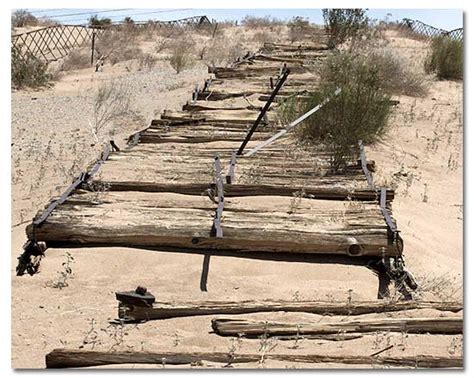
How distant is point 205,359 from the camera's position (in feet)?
11.6

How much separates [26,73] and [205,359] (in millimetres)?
13749

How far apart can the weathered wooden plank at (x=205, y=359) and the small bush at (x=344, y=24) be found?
51.0 ft

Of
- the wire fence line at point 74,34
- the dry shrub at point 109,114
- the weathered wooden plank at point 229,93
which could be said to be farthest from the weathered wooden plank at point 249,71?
the wire fence line at point 74,34

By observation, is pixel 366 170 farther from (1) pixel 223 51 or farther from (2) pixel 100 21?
(2) pixel 100 21

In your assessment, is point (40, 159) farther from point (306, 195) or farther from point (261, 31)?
point (261, 31)

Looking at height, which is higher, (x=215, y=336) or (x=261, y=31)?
(x=261, y=31)

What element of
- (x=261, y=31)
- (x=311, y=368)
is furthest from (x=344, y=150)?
(x=261, y=31)

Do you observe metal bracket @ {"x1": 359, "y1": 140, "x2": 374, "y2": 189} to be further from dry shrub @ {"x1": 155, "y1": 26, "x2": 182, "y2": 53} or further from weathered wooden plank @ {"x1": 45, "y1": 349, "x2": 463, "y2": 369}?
dry shrub @ {"x1": 155, "y1": 26, "x2": 182, "y2": 53}

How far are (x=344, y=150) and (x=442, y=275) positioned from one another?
2.40 meters

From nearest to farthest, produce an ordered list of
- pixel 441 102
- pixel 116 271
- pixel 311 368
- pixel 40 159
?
1. pixel 311 368
2. pixel 116 271
3. pixel 40 159
4. pixel 441 102

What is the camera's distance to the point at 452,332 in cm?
394

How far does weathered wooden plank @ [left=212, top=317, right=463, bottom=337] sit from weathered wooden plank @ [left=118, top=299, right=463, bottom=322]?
0.19 metres

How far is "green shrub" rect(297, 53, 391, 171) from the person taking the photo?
24.9ft

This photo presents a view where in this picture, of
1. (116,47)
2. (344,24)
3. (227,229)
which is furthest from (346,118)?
(116,47)
